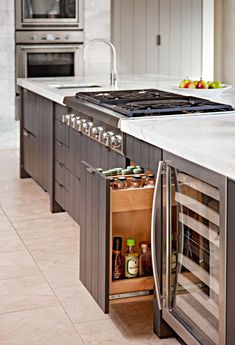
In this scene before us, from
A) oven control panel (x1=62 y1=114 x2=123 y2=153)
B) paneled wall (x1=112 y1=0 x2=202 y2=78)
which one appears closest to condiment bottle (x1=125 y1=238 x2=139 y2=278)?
oven control panel (x1=62 y1=114 x2=123 y2=153)

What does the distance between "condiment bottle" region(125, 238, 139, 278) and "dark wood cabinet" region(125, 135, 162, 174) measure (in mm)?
329

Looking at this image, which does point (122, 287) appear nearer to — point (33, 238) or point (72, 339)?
point (72, 339)

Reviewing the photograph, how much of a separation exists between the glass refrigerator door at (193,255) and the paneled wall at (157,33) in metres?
6.38

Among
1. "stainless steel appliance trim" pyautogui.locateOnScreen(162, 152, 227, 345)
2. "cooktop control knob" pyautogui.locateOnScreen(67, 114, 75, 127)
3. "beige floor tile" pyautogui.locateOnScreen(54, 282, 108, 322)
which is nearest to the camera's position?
"stainless steel appliance trim" pyautogui.locateOnScreen(162, 152, 227, 345)

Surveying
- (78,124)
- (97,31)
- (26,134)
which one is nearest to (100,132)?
(78,124)

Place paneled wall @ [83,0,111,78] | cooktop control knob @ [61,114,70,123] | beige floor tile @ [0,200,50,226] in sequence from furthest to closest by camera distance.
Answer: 1. paneled wall @ [83,0,111,78]
2. beige floor tile @ [0,200,50,226]
3. cooktop control knob @ [61,114,70,123]

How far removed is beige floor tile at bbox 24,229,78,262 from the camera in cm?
398

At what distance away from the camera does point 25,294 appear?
11.1ft

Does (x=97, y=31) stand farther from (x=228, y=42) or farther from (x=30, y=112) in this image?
(x=30, y=112)

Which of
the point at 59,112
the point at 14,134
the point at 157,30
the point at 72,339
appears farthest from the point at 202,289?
the point at 157,30

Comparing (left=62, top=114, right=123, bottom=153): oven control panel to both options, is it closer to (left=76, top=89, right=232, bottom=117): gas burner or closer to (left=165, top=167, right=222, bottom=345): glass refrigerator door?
(left=76, top=89, right=232, bottom=117): gas burner

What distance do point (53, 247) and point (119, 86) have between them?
1335mm

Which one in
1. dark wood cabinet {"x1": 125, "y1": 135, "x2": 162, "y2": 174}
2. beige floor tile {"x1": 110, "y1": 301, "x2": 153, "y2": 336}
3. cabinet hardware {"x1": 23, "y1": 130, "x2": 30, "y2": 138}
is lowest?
beige floor tile {"x1": 110, "y1": 301, "x2": 153, "y2": 336}

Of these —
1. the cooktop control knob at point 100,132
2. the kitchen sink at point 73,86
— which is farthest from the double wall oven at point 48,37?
the cooktop control knob at point 100,132
